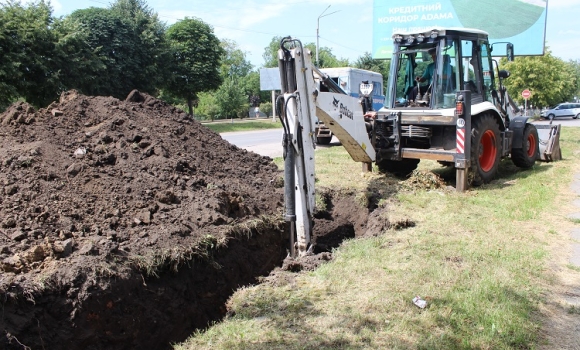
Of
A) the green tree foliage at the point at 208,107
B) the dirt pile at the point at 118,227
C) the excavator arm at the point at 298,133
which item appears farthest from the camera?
the green tree foliage at the point at 208,107

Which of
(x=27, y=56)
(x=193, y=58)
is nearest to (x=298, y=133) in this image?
(x=27, y=56)

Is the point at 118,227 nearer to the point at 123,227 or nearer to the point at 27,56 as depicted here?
Answer: the point at 123,227

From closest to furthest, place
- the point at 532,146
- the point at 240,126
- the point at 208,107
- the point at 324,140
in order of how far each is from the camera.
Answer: the point at 532,146, the point at 324,140, the point at 240,126, the point at 208,107

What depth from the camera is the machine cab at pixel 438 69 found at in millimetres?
7930

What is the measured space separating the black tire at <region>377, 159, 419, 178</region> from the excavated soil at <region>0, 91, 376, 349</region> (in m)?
2.03

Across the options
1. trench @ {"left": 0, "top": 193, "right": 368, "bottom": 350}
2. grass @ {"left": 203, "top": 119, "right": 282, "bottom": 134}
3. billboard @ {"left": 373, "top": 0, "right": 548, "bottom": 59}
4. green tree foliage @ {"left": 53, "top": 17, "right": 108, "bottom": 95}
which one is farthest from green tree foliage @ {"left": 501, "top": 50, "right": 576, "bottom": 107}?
trench @ {"left": 0, "top": 193, "right": 368, "bottom": 350}

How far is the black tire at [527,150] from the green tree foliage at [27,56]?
55.4ft

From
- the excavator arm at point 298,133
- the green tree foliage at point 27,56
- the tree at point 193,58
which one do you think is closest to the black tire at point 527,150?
the excavator arm at point 298,133

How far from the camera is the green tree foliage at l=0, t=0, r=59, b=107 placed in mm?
17547

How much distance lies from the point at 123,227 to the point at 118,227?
0.18 feet

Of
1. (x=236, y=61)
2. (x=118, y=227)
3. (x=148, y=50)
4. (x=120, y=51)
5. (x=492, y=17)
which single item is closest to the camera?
(x=118, y=227)

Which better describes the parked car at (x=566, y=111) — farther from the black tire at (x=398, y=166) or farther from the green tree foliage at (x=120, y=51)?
the black tire at (x=398, y=166)

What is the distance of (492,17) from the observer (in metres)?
20.8

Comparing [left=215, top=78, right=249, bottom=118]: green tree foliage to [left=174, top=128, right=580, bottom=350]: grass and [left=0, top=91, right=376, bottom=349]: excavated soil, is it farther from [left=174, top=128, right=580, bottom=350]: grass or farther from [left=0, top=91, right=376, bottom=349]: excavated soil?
[left=174, top=128, right=580, bottom=350]: grass
